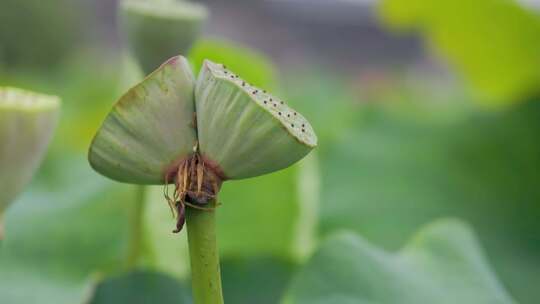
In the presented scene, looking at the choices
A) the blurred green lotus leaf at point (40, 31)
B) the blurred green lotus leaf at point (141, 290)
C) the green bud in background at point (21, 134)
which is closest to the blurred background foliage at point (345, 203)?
the blurred green lotus leaf at point (141, 290)

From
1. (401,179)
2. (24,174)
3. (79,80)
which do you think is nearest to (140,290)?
(24,174)

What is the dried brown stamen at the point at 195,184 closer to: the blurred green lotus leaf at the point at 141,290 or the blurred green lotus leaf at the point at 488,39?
the blurred green lotus leaf at the point at 141,290

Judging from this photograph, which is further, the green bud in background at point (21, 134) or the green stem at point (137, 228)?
the green stem at point (137, 228)

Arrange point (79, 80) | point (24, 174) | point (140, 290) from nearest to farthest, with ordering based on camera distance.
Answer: point (24, 174)
point (140, 290)
point (79, 80)

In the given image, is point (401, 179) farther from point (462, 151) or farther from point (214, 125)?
point (214, 125)

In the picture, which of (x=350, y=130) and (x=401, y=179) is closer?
(x=401, y=179)

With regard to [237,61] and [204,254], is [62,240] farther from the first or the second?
[204,254]
